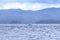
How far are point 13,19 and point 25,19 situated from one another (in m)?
0.19

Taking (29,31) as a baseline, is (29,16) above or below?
above

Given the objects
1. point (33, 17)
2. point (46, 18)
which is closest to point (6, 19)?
point (33, 17)

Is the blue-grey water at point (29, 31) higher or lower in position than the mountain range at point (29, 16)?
lower

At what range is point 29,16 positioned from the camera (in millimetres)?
2389

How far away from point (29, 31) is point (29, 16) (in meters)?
0.25

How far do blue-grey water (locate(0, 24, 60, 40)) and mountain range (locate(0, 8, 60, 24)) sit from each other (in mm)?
64

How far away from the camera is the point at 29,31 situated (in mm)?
2293

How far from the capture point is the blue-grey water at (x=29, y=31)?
7.14ft

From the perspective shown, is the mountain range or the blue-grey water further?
the mountain range

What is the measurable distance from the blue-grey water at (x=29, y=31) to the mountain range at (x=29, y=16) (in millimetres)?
64

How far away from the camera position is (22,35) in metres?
2.21

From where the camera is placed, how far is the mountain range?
2383 millimetres

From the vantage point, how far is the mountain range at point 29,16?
7.82ft

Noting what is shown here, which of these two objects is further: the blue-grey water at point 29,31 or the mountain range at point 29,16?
the mountain range at point 29,16
